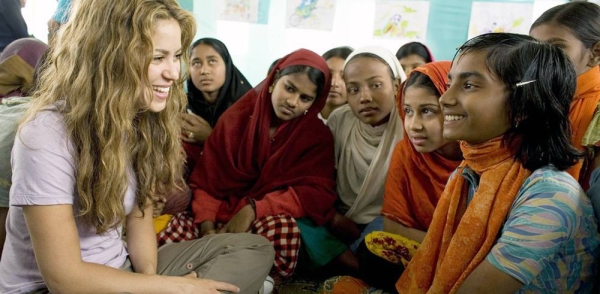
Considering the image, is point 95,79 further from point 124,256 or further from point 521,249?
point 521,249

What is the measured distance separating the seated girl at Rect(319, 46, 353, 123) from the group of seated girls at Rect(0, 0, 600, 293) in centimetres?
65

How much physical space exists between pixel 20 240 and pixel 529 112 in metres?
1.23

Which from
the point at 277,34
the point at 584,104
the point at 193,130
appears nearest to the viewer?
the point at 584,104

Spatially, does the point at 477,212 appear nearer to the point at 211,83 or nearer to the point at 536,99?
the point at 536,99

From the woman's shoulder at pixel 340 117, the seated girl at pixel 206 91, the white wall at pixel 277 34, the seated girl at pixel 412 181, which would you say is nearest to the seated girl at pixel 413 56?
the white wall at pixel 277 34

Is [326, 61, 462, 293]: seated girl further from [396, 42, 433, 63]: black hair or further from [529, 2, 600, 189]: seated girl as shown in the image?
[396, 42, 433, 63]: black hair

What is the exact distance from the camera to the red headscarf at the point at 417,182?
1.58 m

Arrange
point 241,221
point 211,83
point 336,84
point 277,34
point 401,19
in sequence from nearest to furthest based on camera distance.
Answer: point 241,221
point 211,83
point 336,84
point 401,19
point 277,34

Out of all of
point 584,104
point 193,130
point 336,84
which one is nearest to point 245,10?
point 336,84

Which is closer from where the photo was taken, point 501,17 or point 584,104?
point 584,104

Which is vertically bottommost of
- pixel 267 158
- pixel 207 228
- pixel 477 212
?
pixel 207 228

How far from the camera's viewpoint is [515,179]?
1092 millimetres

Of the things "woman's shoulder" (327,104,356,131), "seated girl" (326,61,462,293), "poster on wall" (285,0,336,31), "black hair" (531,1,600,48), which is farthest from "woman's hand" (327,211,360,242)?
"poster on wall" (285,0,336,31)

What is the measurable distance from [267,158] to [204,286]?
0.80 m
